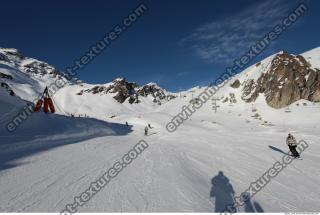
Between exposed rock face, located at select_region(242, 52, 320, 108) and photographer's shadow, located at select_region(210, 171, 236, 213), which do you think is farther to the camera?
exposed rock face, located at select_region(242, 52, 320, 108)

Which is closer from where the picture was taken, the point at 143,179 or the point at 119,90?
the point at 143,179

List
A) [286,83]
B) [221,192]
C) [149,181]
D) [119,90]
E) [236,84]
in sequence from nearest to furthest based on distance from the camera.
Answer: [149,181]
[221,192]
[286,83]
[236,84]
[119,90]

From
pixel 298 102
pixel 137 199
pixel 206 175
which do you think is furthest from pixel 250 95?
pixel 137 199

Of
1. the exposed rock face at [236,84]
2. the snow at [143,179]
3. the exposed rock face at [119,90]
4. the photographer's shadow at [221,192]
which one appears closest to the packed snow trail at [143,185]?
the snow at [143,179]

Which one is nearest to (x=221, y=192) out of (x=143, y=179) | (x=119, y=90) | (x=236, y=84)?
(x=143, y=179)

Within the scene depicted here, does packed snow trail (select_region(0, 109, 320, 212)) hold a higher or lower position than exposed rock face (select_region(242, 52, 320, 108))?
lower

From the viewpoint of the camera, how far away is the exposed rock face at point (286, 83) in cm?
5994

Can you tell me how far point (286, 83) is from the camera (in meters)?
62.3

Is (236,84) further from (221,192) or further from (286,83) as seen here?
(221,192)

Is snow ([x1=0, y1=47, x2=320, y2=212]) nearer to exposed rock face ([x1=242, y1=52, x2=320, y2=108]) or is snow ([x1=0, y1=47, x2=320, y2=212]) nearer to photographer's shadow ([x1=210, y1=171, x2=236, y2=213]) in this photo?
photographer's shadow ([x1=210, y1=171, x2=236, y2=213])

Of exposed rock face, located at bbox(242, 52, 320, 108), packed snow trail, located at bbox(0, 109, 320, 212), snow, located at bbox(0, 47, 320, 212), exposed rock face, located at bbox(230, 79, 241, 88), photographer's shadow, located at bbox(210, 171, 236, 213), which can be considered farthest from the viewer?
exposed rock face, located at bbox(230, 79, 241, 88)

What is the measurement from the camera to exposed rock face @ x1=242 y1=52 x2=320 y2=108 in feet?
197

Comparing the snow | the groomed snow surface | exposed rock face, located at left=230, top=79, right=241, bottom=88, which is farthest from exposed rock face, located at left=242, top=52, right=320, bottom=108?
the groomed snow surface

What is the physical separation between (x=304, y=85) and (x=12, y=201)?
71197mm
